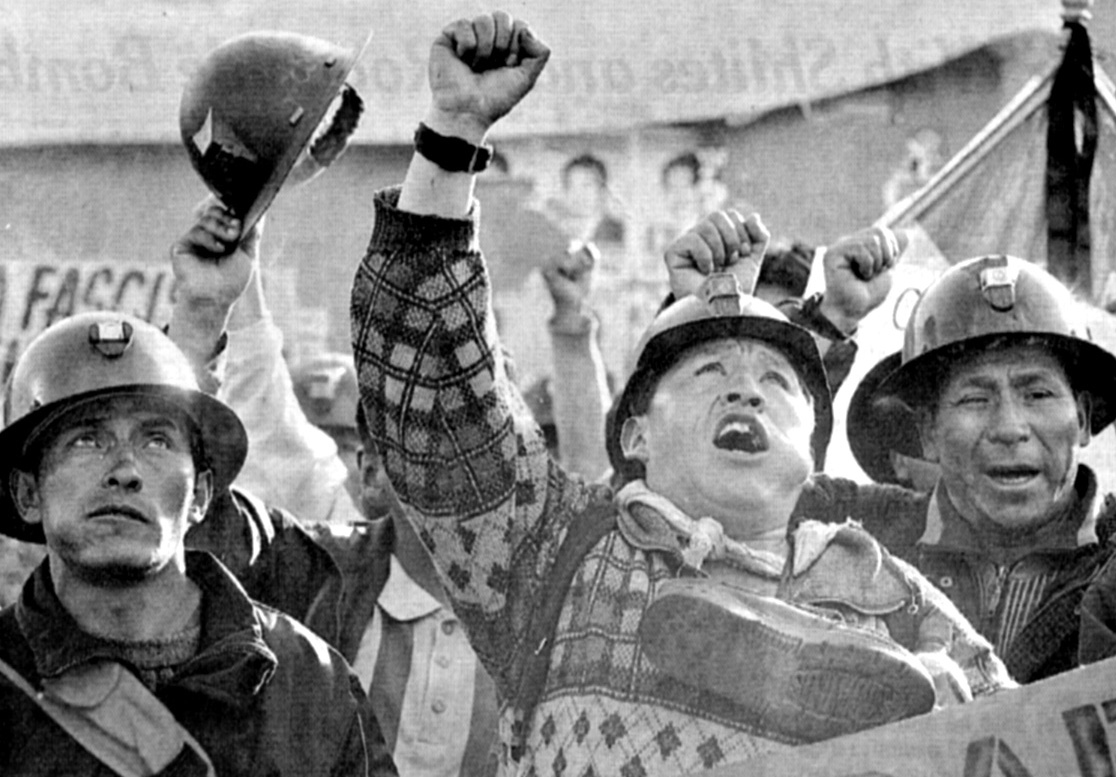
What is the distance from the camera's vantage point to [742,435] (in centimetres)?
588

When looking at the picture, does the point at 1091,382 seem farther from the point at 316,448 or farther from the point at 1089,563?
the point at 316,448

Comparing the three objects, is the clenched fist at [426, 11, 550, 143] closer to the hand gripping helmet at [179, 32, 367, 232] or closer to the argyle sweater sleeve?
the argyle sweater sleeve

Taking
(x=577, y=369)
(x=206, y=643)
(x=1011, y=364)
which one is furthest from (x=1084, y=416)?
(x=206, y=643)

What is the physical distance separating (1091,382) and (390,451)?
1621mm

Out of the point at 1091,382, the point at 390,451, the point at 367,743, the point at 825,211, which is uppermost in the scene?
the point at 825,211

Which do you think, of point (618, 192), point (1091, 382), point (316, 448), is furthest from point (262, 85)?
point (618, 192)

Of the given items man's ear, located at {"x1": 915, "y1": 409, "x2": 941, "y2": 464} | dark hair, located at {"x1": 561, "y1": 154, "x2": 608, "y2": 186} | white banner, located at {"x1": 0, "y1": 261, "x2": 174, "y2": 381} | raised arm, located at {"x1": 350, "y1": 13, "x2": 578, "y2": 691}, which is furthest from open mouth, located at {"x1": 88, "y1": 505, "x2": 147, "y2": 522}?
dark hair, located at {"x1": 561, "y1": 154, "x2": 608, "y2": 186}

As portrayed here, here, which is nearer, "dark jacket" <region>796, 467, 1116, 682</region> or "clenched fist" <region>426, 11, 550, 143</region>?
"clenched fist" <region>426, 11, 550, 143</region>

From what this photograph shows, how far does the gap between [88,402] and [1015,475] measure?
5.89ft

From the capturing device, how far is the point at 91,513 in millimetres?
5727

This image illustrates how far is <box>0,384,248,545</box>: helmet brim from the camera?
5.88 metres

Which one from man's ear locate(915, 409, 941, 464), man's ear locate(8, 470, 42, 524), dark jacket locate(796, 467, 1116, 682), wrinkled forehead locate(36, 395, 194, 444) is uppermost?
man's ear locate(915, 409, 941, 464)

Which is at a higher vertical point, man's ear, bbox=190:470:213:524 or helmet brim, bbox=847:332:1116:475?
helmet brim, bbox=847:332:1116:475

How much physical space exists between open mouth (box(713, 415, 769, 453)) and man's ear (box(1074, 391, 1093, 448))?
2.89ft
